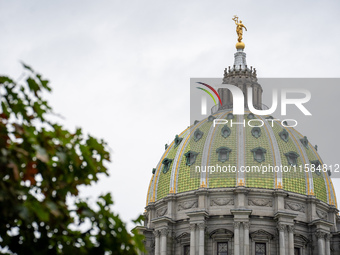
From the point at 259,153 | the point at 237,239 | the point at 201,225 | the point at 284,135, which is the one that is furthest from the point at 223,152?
the point at 237,239

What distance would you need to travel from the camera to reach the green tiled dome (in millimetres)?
85438

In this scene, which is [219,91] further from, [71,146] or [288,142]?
[71,146]

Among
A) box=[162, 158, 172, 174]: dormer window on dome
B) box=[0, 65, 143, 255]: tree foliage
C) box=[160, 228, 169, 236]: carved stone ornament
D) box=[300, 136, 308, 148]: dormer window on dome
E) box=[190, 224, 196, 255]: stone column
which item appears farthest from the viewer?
box=[300, 136, 308, 148]: dormer window on dome

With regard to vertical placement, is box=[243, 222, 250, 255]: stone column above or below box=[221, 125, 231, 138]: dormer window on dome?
below

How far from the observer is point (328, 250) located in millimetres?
82562

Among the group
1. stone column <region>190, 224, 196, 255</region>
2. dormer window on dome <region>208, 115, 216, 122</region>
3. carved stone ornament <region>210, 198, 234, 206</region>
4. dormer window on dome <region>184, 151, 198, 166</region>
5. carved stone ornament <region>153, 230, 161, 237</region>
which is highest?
dormer window on dome <region>208, 115, 216, 122</region>

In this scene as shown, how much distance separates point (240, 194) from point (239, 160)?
644 centimetres

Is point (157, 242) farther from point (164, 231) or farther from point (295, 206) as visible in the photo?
point (295, 206)

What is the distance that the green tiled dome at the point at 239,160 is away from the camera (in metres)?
85.4

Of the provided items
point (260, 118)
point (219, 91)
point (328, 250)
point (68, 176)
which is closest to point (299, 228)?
point (328, 250)

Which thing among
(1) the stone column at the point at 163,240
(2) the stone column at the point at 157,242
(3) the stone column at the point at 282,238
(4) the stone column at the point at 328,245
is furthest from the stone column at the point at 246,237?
(2) the stone column at the point at 157,242

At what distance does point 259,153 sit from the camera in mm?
87875

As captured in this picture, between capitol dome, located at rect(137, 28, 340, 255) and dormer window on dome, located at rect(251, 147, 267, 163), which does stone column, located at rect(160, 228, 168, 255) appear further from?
dormer window on dome, located at rect(251, 147, 267, 163)

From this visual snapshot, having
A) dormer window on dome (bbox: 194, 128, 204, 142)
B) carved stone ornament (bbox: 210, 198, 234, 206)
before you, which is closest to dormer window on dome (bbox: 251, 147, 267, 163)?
dormer window on dome (bbox: 194, 128, 204, 142)
